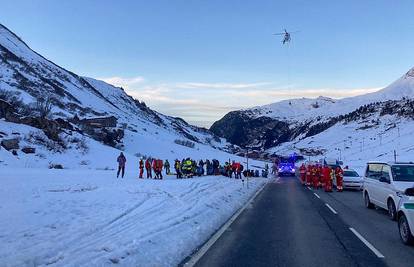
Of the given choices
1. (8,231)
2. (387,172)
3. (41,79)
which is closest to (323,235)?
(387,172)

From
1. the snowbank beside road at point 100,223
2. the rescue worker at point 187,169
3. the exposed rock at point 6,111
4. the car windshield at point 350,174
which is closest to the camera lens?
the snowbank beside road at point 100,223

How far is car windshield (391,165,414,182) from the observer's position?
592 inches

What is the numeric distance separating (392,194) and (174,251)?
8134 mm

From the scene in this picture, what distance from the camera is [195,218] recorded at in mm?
13609

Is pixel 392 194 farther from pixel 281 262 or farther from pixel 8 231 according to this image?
pixel 8 231

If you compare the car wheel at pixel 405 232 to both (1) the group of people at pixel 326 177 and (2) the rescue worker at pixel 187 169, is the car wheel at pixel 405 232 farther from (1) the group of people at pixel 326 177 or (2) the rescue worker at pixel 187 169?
(2) the rescue worker at pixel 187 169

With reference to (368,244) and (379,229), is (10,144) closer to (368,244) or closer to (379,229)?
(379,229)

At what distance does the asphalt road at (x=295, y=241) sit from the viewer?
28.8ft

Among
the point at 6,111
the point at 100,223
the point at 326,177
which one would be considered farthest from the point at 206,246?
the point at 6,111

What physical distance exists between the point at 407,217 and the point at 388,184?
5150mm

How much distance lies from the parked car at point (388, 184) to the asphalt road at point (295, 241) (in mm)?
478

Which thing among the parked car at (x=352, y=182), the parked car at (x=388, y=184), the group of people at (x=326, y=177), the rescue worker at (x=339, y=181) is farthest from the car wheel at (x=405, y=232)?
the parked car at (x=352, y=182)

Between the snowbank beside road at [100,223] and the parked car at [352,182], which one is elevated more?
the parked car at [352,182]

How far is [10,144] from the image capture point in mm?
32844
